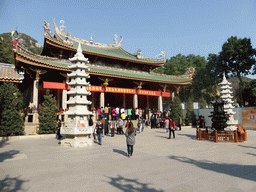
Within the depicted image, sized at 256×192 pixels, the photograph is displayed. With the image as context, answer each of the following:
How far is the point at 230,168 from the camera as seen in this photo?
15.4 ft

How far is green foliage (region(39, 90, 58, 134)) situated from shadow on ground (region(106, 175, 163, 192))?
8.95 meters

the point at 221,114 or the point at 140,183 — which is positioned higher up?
the point at 221,114

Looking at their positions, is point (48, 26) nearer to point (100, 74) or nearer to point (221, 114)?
point (100, 74)

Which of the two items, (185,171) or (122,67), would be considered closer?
(185,171)

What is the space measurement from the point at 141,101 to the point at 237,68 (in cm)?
1510

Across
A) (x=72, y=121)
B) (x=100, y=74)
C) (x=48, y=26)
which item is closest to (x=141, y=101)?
(x=100, y=74)

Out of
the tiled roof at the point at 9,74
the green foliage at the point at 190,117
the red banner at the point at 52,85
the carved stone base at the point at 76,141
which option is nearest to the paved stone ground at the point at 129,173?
the carved stone base at the point at 76,141

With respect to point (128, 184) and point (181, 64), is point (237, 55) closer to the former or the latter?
point (181, 64)

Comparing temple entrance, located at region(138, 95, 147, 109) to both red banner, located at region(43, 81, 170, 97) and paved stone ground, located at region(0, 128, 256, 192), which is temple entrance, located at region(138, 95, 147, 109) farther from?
paved stone ground, located at region(0, 128, 256, 192)

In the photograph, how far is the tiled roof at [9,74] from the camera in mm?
12967

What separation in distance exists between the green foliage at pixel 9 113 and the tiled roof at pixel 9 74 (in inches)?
106

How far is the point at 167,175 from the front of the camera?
416 cm

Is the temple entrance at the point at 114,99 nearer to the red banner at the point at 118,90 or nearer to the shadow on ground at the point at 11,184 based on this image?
the red banner at the point at 118,90

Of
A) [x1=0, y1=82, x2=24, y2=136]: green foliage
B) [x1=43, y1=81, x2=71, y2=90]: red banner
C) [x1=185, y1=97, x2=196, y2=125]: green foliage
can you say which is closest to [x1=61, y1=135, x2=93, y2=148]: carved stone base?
[x1=0, y1=82, x2=24, y2=136]: green foliage
